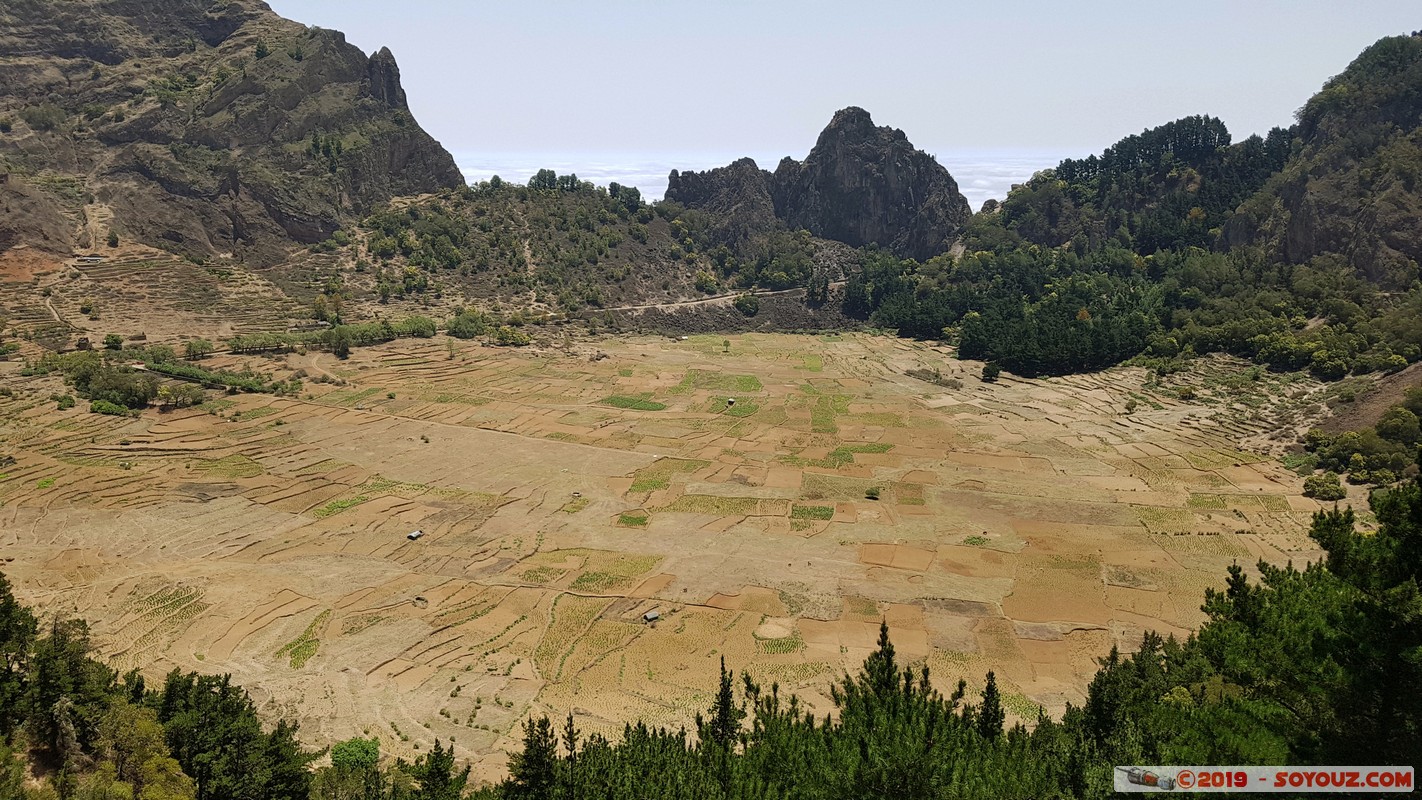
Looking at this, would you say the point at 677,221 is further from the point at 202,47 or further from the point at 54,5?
the point at 54,5

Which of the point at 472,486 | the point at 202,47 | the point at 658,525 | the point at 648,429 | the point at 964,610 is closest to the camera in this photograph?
the point at 964,610

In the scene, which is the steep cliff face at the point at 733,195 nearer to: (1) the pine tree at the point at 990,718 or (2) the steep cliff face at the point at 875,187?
(2) the steep cliff face at the point at 875,187

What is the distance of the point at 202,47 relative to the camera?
149125mm

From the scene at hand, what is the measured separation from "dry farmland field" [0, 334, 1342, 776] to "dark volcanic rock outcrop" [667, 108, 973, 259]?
310 ft

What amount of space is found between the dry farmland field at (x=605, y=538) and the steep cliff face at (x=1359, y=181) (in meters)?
28.4

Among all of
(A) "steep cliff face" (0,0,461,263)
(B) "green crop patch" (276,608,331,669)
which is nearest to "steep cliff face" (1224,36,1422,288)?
(B) "green crop patch" (276,608,331,669)

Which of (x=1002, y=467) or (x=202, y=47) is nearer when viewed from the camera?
(x=1002, y=467)

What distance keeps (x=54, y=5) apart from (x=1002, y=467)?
171 m

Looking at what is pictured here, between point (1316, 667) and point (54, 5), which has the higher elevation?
point (54, 5)

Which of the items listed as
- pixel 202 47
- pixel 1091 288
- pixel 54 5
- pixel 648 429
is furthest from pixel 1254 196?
pixel 54 5

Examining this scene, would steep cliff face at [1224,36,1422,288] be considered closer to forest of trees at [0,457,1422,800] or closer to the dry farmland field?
the dry farmland field

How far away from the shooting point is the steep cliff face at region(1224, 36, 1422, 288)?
9288 cm

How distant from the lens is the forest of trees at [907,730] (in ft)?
69.5

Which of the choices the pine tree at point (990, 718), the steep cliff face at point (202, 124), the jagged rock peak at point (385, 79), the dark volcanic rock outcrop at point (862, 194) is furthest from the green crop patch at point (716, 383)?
the jagged rock peak at point (385, 79)
